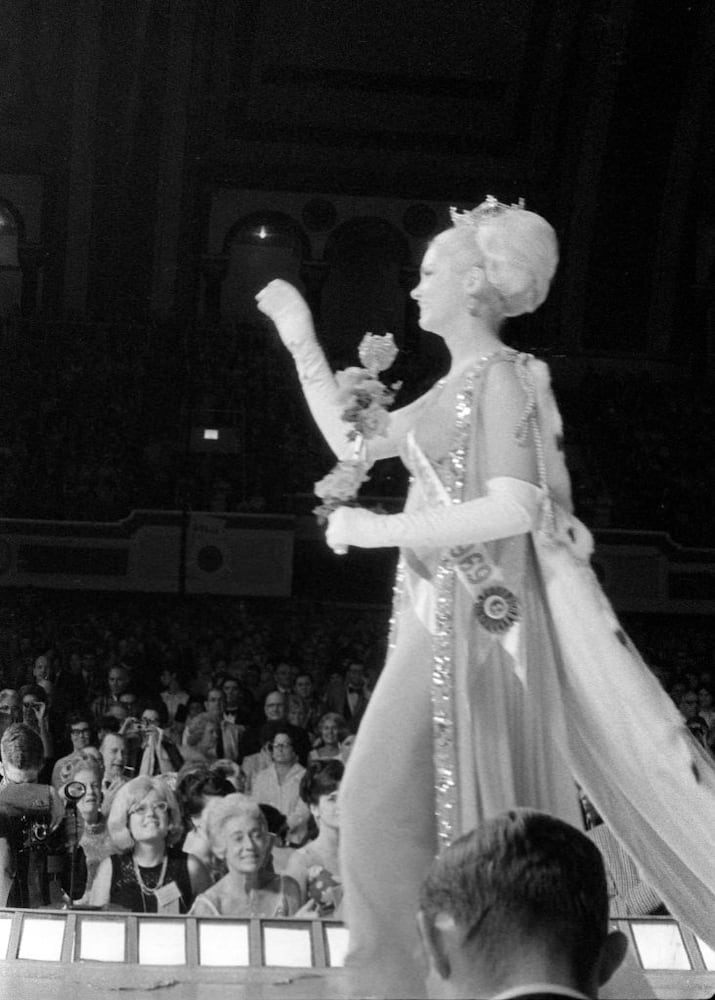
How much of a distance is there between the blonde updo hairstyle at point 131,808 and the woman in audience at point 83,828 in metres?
0.05

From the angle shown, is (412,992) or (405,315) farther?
(405,315)

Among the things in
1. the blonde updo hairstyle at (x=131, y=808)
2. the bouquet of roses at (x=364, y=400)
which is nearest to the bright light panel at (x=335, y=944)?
the bouquet of roses at (x=364, y=400)

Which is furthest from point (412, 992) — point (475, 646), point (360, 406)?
point (360, 406)

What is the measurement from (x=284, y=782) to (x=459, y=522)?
245 cm

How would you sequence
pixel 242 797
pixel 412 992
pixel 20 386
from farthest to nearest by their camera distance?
pixel 20 386, pixel 242 797, pixel 412 992

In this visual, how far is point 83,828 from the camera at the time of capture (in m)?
4.57

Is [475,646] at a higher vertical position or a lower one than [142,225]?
lower

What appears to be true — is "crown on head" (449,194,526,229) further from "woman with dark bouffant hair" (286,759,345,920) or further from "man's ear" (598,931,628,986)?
"man's ear" (598,931,628,986)

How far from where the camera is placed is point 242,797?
4.25 m

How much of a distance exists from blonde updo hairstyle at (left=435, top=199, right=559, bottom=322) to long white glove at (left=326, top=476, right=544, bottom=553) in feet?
1.32

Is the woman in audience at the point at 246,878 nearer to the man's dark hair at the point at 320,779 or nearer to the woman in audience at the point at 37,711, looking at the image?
the man's dark hair at the point at 320,779

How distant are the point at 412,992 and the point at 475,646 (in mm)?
599

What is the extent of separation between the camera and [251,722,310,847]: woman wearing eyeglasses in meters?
4.44

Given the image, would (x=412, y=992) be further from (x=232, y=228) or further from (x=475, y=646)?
(x=232, y=228)
